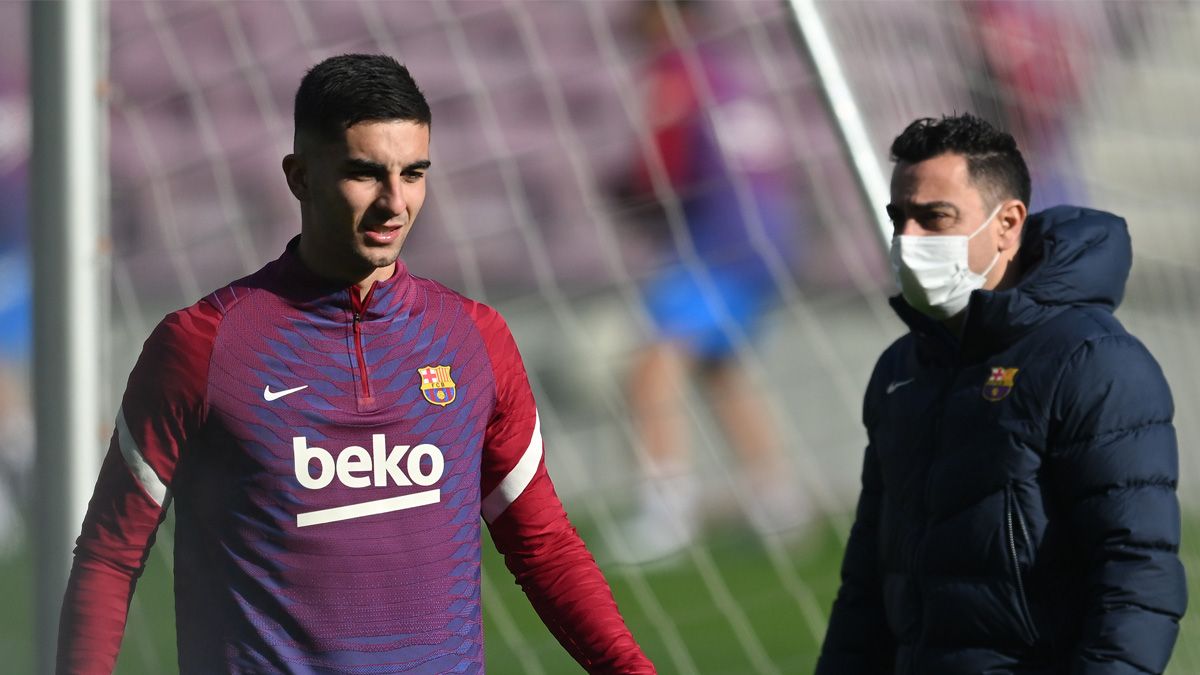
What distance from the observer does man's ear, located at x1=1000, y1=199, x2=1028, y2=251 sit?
243 centimetres

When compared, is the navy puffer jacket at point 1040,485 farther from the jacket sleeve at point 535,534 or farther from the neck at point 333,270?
the neck at point 333,270

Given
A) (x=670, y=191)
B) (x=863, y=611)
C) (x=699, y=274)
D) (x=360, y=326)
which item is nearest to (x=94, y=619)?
(x=360, y=326)

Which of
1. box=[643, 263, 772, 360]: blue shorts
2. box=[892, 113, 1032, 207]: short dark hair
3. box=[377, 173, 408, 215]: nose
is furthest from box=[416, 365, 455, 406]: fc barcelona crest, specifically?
box=[643, 263, 772, 360]: blue shorts

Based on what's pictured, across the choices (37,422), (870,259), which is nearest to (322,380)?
(37,422)

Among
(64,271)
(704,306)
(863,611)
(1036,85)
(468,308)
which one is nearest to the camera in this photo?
(468,308)

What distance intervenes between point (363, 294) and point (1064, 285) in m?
1.04

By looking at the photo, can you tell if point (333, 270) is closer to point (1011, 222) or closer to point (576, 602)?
point (576, 602)

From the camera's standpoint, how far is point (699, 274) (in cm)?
534

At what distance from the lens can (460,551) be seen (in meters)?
1.91

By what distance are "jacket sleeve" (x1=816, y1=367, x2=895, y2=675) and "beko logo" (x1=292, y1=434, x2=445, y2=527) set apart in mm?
882

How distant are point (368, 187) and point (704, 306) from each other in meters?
3.89

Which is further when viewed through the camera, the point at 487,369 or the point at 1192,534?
the point at 1192,534

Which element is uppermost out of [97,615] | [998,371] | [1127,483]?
[97,615]

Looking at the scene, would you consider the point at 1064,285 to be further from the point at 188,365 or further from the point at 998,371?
the point at 188,365
